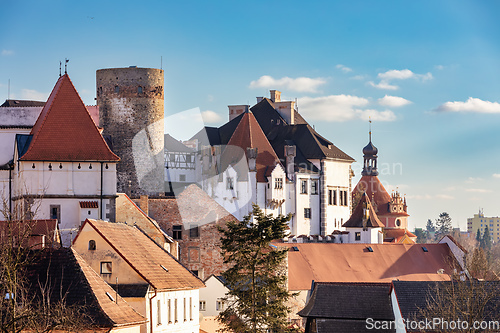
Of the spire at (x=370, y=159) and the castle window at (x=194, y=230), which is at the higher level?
the spire at (x=370, y=159)

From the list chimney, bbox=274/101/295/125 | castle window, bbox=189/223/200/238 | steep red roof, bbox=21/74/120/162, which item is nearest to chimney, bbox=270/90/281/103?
chimney, bbox=274/101/295/125

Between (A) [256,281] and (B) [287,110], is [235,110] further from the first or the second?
(A) [256,281]

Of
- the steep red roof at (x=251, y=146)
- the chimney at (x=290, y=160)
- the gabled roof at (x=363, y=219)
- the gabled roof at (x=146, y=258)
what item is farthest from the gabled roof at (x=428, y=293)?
the gabled roof at (x=363, y=219)

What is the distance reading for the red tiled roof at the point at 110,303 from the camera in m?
38.9

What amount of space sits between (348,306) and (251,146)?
166 feet

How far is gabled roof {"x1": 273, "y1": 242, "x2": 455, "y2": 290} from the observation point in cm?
8900

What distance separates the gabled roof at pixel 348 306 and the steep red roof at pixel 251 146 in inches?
1806

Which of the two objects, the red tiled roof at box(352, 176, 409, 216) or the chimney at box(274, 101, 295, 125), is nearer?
the chimney at box(274, 101, 295, 125)

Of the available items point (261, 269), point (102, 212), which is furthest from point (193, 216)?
point (261, 269)

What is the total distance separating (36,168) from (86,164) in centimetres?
290

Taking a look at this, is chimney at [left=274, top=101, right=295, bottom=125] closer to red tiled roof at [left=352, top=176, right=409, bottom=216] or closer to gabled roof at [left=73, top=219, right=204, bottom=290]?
red tiled roof at [left=352, top=176, right=409, bottom=216]

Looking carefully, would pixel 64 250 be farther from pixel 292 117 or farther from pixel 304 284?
pixel 292 117

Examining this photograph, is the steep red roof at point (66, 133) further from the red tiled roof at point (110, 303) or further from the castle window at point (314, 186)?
the castle window at point (314, 186)

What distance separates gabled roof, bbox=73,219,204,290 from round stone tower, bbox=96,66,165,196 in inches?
1020
